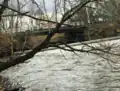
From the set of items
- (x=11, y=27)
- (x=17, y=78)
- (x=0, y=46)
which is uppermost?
(x=11, y=27)

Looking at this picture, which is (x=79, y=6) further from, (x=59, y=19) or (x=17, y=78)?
(x=17, y=78)

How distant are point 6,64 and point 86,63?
1019 centimetres

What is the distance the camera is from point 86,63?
698 inches

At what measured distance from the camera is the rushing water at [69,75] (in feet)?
39.2

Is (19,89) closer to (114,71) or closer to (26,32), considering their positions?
(26,32)

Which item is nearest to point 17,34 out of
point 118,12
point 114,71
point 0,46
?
point 0,46

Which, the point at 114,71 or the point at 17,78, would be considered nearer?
the point at 114,71


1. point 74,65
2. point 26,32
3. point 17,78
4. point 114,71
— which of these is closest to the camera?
A: point 26,32

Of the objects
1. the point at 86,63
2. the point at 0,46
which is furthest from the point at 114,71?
the point at 0,46

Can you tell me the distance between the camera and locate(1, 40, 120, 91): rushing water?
11945mm

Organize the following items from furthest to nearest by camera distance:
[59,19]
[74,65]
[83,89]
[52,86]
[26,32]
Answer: [74,65] → [52,86] → [83,89] → [26,32] → [59,19]

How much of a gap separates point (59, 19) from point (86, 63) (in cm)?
1027

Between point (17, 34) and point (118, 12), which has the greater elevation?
point (118, 12)

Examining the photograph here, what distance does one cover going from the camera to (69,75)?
1473 cm
